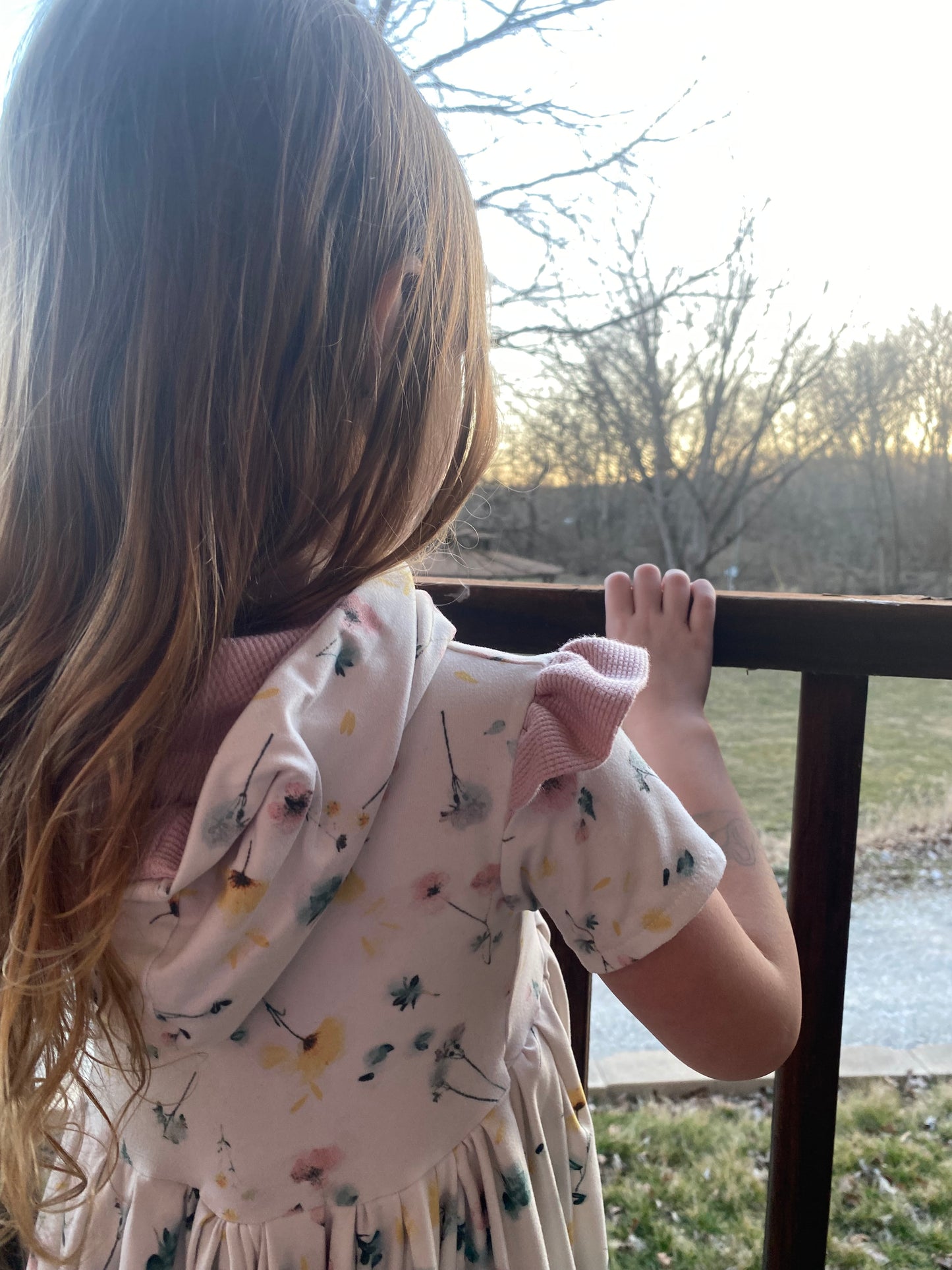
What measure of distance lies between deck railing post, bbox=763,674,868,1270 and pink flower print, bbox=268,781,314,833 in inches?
18.3

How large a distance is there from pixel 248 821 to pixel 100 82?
1.32ft

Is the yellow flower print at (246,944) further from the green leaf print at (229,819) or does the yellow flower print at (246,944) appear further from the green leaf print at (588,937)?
the green leaf print at (588,937)

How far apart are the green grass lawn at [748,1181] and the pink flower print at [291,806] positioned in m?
1.58

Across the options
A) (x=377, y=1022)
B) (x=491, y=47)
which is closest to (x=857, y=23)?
(x=491, y=47)

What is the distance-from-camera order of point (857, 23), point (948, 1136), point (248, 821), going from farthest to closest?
point (948, 1136), point (857, 23), point (248, 821)

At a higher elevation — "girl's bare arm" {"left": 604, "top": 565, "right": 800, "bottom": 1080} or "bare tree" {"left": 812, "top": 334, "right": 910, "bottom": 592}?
"bare tree" {"left": 812, "top": 334, "right": 910, "bottom": 592}

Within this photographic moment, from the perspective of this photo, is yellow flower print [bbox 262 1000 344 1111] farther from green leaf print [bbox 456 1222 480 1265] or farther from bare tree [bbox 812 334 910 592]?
bare tree [bbox 812 334 910 592]

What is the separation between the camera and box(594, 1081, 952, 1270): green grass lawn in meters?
1.56

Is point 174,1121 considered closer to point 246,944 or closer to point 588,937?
point 246,944

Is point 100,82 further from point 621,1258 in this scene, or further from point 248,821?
point 621,1258

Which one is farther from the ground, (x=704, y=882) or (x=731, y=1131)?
(x=704, y=882)

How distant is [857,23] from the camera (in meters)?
1.36

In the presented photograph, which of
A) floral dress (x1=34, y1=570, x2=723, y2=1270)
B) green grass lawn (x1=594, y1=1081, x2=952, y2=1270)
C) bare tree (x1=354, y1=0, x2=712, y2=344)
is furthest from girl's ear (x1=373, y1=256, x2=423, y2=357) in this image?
green grass lawn (x1=594, y1=1081, x2=952, y2=1270)

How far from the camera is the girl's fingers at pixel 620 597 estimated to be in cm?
74
